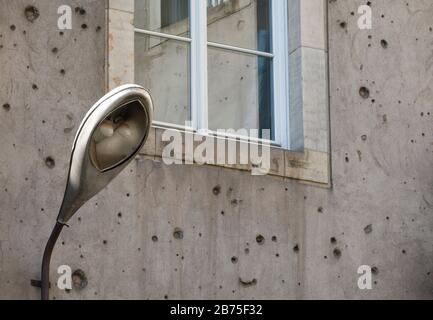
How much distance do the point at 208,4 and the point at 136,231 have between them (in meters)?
1.74

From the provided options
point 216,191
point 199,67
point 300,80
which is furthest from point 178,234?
point 300,80

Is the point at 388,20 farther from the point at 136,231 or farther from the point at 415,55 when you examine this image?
the point at 136,231

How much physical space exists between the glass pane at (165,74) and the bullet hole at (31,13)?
2.46 feet

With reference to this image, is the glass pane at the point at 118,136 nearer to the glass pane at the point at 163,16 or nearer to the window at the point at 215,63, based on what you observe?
the window at the point at 215,63

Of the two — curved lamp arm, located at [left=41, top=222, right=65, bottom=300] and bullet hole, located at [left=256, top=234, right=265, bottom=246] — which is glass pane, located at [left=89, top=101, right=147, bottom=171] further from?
bullet hole, located at [left=256, top=234, right=265, bottom=246]

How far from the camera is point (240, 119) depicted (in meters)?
10.3

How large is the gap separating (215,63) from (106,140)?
2254 mm

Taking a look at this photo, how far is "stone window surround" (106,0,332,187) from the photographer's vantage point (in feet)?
31.8

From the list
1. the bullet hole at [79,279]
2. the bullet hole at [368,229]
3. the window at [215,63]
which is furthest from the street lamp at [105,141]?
the bullet hole at [368,229]

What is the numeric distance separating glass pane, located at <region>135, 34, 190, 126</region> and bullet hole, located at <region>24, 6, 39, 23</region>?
29.6 inches

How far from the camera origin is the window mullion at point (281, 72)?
1035 centimetres

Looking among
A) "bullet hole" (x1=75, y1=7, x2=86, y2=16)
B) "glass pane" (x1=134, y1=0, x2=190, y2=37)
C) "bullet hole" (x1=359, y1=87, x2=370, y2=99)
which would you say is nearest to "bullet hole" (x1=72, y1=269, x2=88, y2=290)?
"bullet hole" (x1=75, y1=7, x2=86, y2=16)

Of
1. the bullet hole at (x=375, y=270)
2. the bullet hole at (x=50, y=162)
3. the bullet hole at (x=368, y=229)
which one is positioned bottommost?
the bullet hole at (x=375, y=270)
